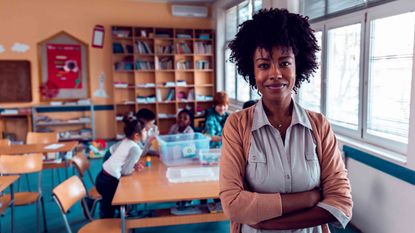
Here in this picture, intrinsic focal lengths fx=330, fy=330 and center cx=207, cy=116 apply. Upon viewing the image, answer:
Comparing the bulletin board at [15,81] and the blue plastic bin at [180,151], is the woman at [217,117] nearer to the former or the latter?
the blue plastic bin at [180,151]

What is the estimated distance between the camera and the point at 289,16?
1.09 m

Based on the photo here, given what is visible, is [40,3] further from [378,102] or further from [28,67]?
[378,102]

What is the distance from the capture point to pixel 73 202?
234cm

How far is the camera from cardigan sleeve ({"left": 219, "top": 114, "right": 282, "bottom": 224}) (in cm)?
99

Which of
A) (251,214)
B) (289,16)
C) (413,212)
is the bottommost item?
(413,212)

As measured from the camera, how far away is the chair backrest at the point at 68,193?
217 cm

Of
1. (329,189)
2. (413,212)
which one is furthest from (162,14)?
(329,189)

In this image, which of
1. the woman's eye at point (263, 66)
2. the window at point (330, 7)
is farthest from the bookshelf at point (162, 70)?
the woman's eye at point (263, 66)

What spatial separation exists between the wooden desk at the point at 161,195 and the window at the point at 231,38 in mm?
3305

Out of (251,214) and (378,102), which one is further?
(378,102)

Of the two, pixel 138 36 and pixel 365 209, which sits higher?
pixel 138 36

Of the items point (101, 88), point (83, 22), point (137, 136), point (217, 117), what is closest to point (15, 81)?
point (101, 88)

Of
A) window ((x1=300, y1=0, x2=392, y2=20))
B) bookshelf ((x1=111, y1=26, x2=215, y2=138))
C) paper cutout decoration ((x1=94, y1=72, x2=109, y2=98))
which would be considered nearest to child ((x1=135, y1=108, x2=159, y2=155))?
window ((x1=300, y1=0, x2=392, y2=20))

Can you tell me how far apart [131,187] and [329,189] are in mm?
1519
